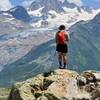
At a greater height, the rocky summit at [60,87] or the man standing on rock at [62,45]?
the man standing on rock at [62,45]

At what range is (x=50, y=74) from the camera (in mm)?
36000

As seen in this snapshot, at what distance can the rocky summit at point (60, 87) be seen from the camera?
107ft

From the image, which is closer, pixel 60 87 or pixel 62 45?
pixel 60 87

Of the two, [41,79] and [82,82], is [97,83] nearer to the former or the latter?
[82,82]

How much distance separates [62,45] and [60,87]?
5360mm

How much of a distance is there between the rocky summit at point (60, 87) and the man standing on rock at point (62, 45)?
8.76ft

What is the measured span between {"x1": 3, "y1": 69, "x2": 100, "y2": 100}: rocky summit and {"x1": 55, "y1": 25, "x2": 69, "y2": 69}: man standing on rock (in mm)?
2670

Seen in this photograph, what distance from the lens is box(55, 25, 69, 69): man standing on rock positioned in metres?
37.8

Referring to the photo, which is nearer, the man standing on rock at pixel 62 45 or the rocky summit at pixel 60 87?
the rocky summit at pixel 60 87

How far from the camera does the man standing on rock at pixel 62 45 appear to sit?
124ft

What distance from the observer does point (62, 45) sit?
38062mm

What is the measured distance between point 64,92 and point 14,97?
12.4 feet

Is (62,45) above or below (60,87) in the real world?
above

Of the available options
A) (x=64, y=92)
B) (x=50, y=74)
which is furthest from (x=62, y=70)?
(x=64, y=92)
